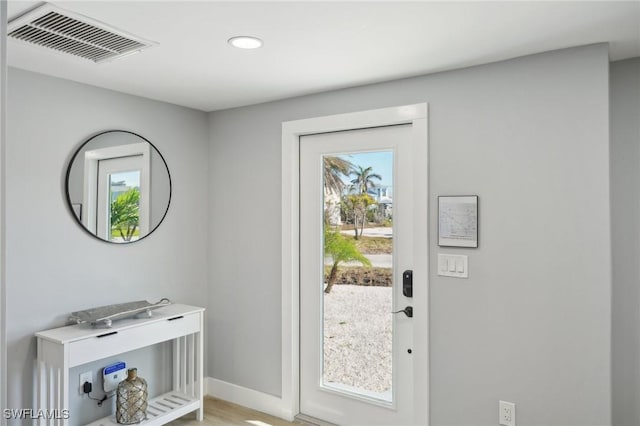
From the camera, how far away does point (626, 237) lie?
2469mm

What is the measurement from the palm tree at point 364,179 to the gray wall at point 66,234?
1.41 m

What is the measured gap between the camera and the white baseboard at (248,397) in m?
3.34

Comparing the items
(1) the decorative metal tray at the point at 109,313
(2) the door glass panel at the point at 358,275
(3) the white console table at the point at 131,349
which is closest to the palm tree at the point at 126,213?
(1) the decorative metal tray at the point at 109,313

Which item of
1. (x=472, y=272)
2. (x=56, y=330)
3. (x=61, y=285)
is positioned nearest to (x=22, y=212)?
(x=61, y=285)

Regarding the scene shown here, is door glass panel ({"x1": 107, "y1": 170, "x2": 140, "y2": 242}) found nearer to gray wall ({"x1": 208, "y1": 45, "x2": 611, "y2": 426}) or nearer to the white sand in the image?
the white sand

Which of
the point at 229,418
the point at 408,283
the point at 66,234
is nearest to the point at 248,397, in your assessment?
the point at 229,418

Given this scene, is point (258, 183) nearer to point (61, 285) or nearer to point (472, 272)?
point (61, 285)

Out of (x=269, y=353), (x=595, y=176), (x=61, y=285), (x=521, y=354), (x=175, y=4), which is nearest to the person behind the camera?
(x=175, y=4)

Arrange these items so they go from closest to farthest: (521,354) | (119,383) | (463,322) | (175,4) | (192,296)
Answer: (175,4) < (521,354) < (463,322) < (119,383) < (192,296)

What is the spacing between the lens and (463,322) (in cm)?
261

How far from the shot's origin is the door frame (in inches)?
108

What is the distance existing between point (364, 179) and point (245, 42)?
4.01 ft

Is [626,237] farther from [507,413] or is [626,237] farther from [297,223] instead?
[297,223]

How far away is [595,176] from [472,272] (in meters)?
0.78
